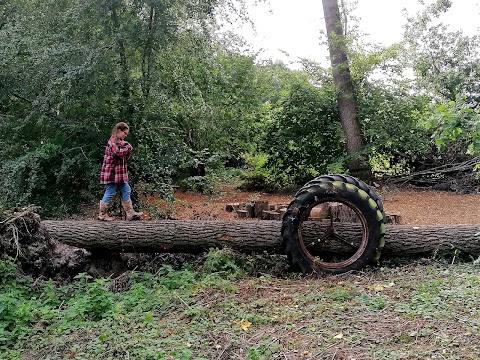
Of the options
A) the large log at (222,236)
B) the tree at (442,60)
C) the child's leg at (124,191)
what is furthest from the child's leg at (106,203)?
the tree at (442,60)

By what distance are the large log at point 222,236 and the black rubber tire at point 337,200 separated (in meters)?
0.26

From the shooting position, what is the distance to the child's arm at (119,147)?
6875 mm

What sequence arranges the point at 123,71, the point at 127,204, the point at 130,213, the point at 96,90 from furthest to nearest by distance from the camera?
the point at 123,71 < the point at 96,90 < the point at 127,204 < the point at 130,213

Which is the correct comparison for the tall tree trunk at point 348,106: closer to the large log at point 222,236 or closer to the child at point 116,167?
the large log at point 222,236

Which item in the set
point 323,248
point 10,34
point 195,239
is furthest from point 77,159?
point 323,248

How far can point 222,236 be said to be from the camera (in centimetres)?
616

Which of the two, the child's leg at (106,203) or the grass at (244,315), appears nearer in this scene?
the grass at (244,315)

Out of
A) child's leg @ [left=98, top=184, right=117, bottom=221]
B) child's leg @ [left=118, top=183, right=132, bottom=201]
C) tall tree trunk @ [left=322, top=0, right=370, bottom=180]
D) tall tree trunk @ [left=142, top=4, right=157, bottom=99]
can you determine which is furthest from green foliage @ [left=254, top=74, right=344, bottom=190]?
child's leg @ [left=98, top=184, right=117, bottom=221]

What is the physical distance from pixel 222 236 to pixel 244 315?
6.44ft

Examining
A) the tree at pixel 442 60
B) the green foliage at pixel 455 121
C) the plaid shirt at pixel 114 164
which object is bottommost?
the plaid shirt at pixel 114 164

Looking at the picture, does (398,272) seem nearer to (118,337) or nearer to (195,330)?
(195,330)

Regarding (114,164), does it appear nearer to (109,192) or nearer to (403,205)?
(109,192)

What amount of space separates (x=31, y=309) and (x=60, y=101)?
14.5 ft

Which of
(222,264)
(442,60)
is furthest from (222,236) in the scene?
(442,60)
